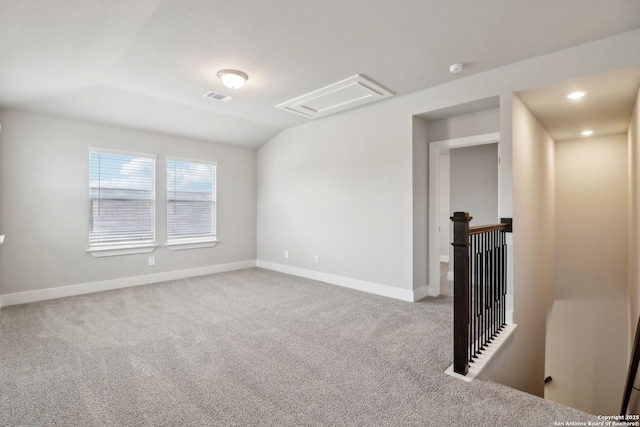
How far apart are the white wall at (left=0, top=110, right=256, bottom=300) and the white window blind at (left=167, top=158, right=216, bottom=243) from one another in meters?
0.15

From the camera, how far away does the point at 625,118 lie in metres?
3.81

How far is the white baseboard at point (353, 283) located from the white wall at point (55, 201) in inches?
71.0

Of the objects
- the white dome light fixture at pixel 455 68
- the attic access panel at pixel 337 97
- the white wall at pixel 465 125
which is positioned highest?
the attic access panel at pixel 337 97

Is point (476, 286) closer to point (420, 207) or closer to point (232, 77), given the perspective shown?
point (420, 207)

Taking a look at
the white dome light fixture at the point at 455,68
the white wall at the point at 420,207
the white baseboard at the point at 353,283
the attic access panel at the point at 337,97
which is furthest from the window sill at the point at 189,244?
the white dome light fixture at the point at 455,68

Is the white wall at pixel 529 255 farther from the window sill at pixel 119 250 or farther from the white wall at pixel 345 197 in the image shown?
the window sill at pixel 119 250

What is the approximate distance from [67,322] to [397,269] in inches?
147

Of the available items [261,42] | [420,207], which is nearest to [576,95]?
[420,207]

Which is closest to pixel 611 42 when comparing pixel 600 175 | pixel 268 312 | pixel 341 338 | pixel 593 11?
pixel 593 11

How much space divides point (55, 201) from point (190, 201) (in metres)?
1.78

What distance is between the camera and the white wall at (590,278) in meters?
4.48

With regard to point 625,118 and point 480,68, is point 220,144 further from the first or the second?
point 625,118

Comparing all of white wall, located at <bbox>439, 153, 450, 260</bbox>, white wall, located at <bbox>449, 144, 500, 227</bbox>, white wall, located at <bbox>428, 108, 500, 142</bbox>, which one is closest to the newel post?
white wall, located at <bbox>428, 108, 500, 142</bbox>

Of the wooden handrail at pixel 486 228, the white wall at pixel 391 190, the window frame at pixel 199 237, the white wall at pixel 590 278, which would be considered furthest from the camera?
the window frame at pixel 199 237
